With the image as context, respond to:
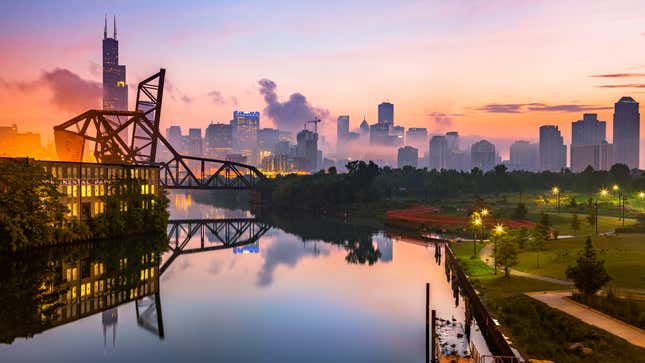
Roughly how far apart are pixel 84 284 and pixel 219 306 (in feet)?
39.5

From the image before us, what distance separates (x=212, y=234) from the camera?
86625 mm

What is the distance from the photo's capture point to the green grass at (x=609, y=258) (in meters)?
36.4

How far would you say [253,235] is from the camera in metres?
85.7

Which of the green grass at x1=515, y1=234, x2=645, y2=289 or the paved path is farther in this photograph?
the green grass at x1=515, y1=234, x2=645, y2=289

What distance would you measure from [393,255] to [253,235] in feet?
97.7

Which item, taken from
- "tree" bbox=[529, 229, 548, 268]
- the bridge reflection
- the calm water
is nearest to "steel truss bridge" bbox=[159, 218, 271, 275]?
the bridge reflection

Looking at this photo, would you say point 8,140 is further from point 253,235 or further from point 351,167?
point 253,235

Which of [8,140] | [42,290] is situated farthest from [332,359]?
[8,140]

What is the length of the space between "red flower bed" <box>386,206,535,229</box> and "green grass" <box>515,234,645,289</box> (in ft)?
52.0

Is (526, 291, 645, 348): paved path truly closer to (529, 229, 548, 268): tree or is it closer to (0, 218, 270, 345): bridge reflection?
(529, 229, 548, 268): tree

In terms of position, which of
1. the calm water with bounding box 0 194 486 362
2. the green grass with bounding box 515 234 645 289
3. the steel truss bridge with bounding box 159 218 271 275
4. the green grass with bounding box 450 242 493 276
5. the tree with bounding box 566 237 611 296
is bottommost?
the calm water with bounding box 0 194 486 362

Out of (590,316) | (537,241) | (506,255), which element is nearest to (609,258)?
(537,241)

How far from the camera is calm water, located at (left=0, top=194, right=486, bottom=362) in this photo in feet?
98.1

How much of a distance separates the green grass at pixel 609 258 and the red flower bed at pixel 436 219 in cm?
1584
